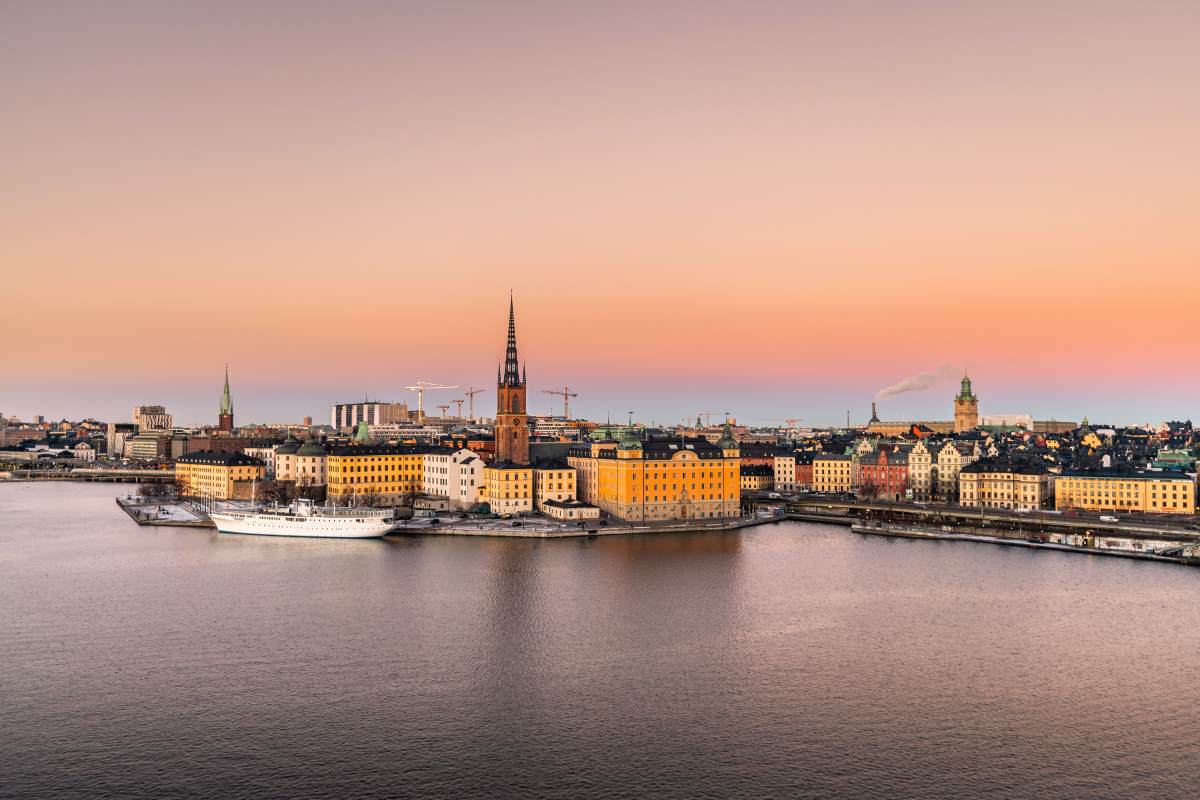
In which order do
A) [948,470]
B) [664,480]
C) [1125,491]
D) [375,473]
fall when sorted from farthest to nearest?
[948,470] → [375,473] → [1125,491] → [664,480]

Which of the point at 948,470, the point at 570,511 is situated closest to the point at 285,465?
the point at 570,511

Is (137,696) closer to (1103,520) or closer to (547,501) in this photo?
(547,501)

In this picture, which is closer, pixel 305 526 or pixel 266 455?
pixel 305 526

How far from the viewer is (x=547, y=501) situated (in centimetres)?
5528

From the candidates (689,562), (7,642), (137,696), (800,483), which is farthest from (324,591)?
(800,483)

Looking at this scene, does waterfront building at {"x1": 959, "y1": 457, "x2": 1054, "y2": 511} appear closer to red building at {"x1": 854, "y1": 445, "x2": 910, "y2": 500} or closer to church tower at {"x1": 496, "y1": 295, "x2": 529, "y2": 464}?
red building at {"x1": 854, "y1": 445, "x2": 910, "y2": 500}

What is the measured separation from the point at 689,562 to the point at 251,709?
73.7 feet

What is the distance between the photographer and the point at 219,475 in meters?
68.4

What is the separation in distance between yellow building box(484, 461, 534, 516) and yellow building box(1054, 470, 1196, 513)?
102 feet

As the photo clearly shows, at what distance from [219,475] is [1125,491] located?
58104 mm

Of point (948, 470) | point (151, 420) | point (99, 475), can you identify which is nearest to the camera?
point (948, 470)

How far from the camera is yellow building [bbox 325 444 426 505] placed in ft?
201

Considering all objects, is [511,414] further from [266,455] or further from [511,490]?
[266,455]

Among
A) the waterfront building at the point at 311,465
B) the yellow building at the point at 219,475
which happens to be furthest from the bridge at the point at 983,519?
the yellow building at the point at 219,475
